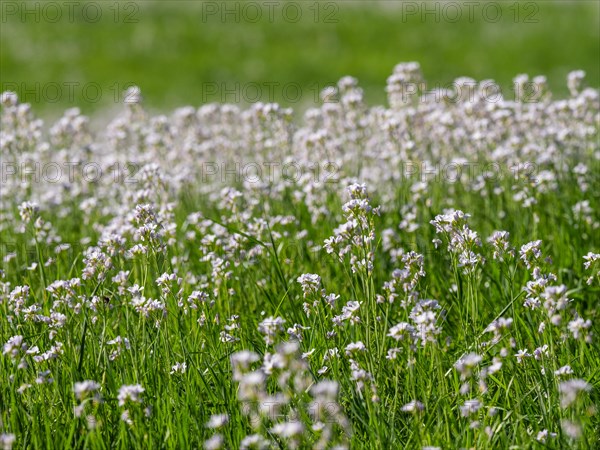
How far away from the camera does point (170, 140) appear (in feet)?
28.7

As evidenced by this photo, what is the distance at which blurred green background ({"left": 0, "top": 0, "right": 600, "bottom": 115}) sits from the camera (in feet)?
75.8

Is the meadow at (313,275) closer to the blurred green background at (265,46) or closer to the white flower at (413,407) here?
the white flower at (413,407)

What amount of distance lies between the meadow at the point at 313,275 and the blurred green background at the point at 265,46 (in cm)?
1198

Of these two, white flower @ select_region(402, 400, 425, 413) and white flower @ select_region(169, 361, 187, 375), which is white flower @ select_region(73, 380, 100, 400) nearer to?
white flower @ select_region(169, 361, 187, 375)

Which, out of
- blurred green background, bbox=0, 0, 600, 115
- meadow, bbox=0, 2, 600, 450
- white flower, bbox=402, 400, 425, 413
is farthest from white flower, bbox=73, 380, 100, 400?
blurred green background, bbox=0, 0, 600, 115

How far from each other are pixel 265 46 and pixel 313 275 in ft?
Result: 75.9

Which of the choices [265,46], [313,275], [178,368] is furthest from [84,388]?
[265,46]

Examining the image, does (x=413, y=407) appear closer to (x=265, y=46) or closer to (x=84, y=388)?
(x=84, y=388)

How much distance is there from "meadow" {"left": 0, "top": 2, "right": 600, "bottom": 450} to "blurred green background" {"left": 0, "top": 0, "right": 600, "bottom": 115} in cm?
1198

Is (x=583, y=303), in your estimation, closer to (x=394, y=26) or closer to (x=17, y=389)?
(x=17, y=389)

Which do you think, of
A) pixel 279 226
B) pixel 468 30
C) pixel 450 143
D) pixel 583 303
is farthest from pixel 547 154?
pixel 468 30

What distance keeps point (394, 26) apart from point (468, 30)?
2.52 m

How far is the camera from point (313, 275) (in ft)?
13.4

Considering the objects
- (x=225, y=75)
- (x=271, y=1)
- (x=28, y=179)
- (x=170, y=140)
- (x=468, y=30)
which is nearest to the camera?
(x=28, y=179)
